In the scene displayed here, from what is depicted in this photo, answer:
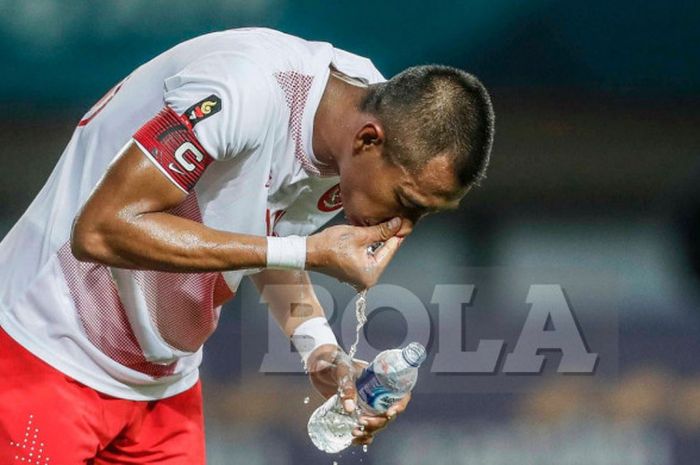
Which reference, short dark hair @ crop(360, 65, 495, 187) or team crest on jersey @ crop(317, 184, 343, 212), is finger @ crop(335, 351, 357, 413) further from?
short dark hair @ crop(360, 65, 495, 187)

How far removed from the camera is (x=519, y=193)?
4020mm

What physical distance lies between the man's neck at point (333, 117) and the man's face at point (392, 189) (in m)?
0.05

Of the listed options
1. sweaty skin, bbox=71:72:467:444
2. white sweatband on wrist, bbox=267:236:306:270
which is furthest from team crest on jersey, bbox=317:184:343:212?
white sweatband on wrist, bbox=267:236:306:270

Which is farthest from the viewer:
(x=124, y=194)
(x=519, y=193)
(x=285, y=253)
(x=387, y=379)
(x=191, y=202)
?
(x=519, y=193)

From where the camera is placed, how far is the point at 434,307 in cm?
393

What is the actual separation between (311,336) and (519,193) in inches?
60.1

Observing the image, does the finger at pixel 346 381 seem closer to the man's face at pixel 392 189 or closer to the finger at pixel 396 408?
the finger at pixel 396 408

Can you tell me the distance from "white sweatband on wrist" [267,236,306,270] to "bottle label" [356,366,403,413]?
47cm

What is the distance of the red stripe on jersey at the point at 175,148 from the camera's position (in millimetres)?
1953

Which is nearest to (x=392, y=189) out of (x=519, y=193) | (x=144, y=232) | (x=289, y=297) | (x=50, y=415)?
(x=144, y=232)

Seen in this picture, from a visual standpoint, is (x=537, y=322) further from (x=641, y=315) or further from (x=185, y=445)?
(x=185, y=445)

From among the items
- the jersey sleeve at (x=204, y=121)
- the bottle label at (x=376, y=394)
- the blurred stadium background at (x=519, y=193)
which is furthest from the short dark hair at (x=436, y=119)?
the blurred stadium background at (x=519, y=193)

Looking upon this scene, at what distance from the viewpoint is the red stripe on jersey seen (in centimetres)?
195

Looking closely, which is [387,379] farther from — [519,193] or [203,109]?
[519,193]
